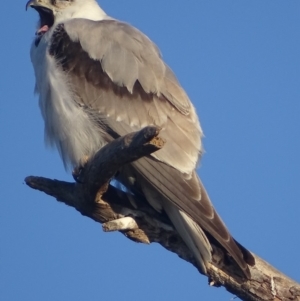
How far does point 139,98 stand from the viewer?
668 cm

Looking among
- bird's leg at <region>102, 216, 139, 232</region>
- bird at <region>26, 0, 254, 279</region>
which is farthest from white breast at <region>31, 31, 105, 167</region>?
bird's leg at <region>102, 216, 139, 232</region>

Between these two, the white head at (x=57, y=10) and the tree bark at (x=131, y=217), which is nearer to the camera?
the tree bark at (x=131, y=217)

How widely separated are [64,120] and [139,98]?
0.65 meters

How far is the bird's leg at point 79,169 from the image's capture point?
625cm

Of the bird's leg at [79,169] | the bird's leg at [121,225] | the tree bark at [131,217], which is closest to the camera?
the tree bark at [131,217]

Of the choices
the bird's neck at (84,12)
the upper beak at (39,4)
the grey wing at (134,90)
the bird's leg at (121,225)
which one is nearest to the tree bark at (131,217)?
the bird's leg at (121,225)

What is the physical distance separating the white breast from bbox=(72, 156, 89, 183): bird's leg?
0.06m

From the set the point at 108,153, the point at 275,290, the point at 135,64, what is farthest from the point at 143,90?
the point at 275,290

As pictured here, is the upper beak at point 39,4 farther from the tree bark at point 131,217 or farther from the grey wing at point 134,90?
the tree bark at point 131,217

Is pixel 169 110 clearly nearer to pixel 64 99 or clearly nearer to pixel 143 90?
pixel 143 90

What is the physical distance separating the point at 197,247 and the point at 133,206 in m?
0.70

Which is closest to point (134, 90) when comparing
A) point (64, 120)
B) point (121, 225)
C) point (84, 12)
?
point (64, 120)

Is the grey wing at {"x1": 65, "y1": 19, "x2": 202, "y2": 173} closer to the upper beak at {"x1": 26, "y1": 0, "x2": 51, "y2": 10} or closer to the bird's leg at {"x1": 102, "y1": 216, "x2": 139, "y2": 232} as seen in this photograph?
the bird's leg at {"x1": 102, "y1": 216, "x2": 139, "y2": 232}

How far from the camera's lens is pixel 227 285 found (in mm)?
5887
